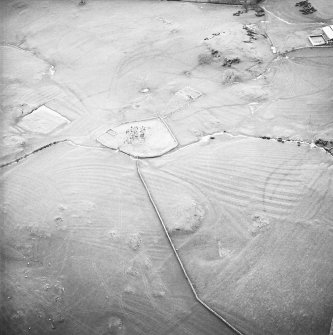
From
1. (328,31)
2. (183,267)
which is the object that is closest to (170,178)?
(183,267)

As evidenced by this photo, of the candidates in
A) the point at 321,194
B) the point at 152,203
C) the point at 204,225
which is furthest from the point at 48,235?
the point at 321,194

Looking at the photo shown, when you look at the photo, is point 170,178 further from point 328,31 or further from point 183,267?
point 328,31

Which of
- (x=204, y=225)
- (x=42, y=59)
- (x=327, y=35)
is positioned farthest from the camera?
(x=42, y=59)

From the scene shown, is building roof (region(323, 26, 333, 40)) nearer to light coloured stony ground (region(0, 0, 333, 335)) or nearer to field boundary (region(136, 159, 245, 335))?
light coloured stony ground (region(0, 0, 333, 335))

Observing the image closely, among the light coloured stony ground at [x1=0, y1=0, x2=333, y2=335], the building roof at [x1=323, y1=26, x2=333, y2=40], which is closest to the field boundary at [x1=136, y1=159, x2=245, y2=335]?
the light coloured stony ground at [x1=0, y1=0, x2=333, y2=335]

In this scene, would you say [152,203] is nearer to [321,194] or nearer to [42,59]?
[321,194]

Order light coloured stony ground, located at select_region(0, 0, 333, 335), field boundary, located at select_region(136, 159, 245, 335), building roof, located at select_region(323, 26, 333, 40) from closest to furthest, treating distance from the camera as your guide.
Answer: field boundary, located at select_region(136, 159, 245, 335) < light coloured stony ground, located at select_region(0, 0, 333, 335) < building roof, located at select_region(323, 26, 333, 40)

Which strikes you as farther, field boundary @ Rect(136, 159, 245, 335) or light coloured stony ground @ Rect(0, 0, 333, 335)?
light coloured stony ground @ Rect(0, 0, 333, 335)

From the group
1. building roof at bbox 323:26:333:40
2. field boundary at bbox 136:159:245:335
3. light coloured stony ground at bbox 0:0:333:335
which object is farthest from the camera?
building roof at bbox 323:26:333:40
